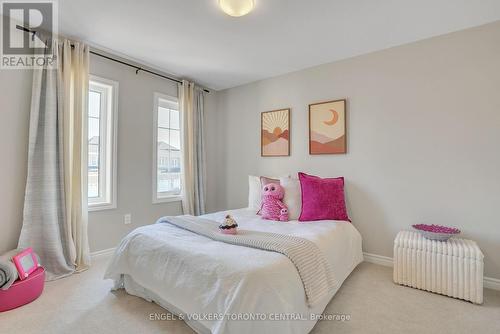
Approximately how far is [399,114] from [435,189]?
853 millimetres

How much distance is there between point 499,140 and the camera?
7.08ft

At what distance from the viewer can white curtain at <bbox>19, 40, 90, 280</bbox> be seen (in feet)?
7.45

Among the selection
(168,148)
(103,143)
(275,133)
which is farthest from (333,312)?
(103,143)

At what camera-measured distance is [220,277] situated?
1376mm

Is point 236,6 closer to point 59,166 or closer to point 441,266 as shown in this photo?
point 59,166

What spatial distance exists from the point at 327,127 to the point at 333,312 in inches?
80.7

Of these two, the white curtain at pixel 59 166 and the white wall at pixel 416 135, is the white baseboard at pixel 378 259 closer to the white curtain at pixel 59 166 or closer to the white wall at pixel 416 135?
the white wall at pixel 416 135

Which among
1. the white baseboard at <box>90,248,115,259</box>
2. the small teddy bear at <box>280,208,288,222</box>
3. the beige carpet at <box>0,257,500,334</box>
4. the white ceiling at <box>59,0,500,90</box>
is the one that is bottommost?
the beige carpet at <box>0,257,500,334</box>

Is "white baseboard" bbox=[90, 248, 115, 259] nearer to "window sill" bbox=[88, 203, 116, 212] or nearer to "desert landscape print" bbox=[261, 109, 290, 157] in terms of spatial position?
"window sill" bbox=[88, 203, 116, 212]

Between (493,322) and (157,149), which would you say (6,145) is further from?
(493,322)

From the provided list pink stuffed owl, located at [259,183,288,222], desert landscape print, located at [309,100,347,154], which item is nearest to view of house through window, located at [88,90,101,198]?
pink stuffed owl, located at [259,183,288,222]

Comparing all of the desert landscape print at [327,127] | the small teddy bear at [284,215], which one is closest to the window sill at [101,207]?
the small teddy bear at [284,215]

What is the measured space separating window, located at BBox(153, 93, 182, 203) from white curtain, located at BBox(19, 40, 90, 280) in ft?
2.88

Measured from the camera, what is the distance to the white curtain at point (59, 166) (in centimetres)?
227
